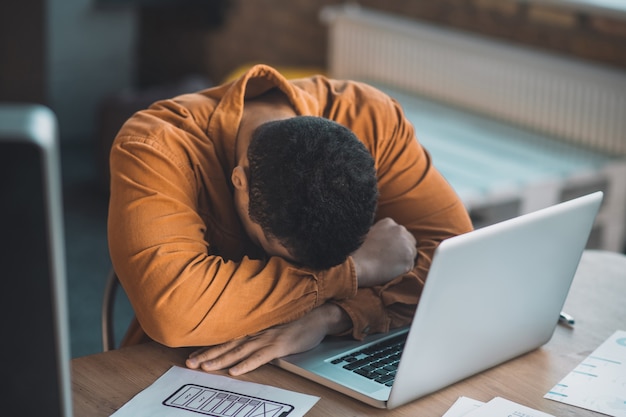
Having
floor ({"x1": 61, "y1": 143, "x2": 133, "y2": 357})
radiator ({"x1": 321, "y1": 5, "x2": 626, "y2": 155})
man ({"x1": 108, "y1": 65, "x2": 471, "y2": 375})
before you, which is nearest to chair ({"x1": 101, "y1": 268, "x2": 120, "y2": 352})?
man ({"x1": 108, "y1": 65, "x2": 471, "y2": 375})

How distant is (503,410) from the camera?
113cm

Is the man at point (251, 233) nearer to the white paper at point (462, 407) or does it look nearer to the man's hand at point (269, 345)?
the man's hand at point (269, 345)

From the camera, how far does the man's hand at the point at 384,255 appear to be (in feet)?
4.54

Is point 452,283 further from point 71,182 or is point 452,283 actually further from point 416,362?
point 71,182

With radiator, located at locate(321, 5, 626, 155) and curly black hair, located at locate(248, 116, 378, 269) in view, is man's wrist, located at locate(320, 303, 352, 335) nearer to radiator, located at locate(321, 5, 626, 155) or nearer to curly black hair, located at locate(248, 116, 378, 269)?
curly black hair, located at locate(248, 116, 378, 269)

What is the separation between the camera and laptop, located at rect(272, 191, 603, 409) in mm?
1062

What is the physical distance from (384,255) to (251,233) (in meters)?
0.23

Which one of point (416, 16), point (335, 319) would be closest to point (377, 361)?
point (335, 319)

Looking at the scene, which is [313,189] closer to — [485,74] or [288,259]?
[288,259]

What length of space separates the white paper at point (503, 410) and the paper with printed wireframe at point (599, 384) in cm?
6

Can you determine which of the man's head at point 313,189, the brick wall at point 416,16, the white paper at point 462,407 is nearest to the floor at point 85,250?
the brick wall at point 416,16

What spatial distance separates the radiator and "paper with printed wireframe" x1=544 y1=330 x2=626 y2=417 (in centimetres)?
205

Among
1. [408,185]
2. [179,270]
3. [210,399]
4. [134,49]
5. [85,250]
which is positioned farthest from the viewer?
[134,49]

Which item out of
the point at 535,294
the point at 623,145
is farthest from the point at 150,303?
the point at 623,145
